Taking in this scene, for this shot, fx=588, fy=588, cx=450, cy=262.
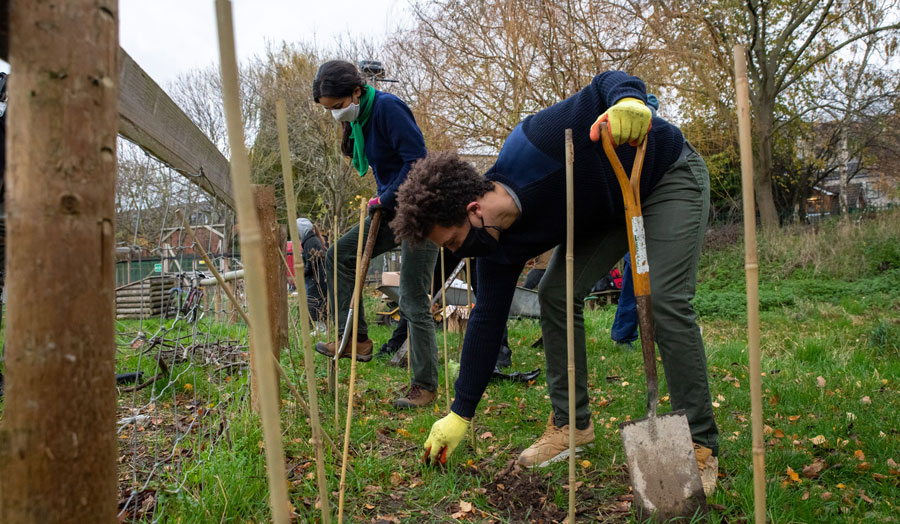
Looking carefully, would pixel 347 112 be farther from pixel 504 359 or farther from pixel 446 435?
pixel 504 359

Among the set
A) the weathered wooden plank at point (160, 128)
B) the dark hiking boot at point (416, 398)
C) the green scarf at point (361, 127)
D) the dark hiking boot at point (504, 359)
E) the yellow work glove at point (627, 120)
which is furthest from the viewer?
the dark hiking boot at point (504, 359)

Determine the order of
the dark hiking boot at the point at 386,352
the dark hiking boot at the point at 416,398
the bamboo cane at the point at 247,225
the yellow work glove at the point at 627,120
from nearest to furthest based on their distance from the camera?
the bamboo cane at the point at 247,225 < the yellow work glove at the point at 627,120 < the dark hiking boot at the point at 416,398 < the dark hiking boot at the point at 386,352

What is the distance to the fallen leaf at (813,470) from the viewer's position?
2.29 metres

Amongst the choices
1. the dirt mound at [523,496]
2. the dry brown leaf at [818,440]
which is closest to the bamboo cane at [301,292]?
the dirt mound at [523,496]

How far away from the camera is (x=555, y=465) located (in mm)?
2457

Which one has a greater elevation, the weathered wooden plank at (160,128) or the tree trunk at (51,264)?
the weathered wooden plank at (160,128)

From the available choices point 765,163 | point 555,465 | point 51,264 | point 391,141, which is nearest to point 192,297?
point 391,141

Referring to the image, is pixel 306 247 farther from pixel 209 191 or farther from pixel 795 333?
pixel 795 333

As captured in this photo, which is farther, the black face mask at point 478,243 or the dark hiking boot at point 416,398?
the dark hiking boot at point 416,398

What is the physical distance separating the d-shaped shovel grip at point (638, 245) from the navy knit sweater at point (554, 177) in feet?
0.45

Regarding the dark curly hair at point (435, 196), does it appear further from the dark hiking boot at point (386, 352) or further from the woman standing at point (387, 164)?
the dark hiking boot at point (386, 352)

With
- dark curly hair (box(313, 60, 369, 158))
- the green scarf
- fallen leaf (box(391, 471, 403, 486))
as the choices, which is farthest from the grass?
dark curly hair (box(313, 60, 369, 158))

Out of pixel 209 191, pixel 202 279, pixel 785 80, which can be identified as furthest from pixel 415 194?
pixel 785 80

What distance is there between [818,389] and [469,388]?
2.33 m
